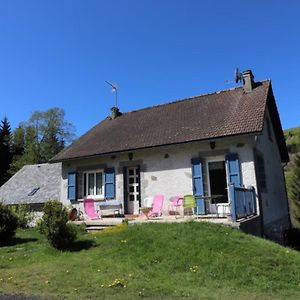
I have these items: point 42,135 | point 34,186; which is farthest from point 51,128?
point 34,186

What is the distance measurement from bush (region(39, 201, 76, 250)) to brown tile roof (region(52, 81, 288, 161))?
220 inches

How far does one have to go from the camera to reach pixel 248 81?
16.7 m

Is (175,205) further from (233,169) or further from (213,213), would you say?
(233,169)

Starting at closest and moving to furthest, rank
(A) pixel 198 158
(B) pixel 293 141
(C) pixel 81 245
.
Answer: (C) pixel 81 245 < (A) pixel 198 158 < (B) pixel 293 141

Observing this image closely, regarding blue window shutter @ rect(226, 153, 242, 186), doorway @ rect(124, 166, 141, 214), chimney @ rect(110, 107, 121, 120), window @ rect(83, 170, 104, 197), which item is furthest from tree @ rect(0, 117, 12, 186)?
blue window shutter @ rect(226, 153, 242, 186)

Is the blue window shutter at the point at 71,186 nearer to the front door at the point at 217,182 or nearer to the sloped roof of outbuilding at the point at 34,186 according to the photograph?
the sloped roof of outbuilding at the point at 34,186

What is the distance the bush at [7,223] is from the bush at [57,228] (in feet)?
8.31

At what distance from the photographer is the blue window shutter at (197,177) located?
14188 mm

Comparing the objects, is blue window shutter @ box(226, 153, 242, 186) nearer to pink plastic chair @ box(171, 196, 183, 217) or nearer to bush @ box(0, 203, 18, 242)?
pink plastic chair @ box(171, 196, 183, 217)

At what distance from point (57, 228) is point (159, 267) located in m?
3.50

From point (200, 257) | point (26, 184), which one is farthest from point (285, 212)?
point (26, 184)

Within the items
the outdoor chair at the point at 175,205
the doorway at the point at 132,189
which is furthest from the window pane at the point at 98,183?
the outdoor chair at the point at 175,205

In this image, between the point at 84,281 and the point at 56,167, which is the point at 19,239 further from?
the point at 56,167

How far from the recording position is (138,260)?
8.79m
